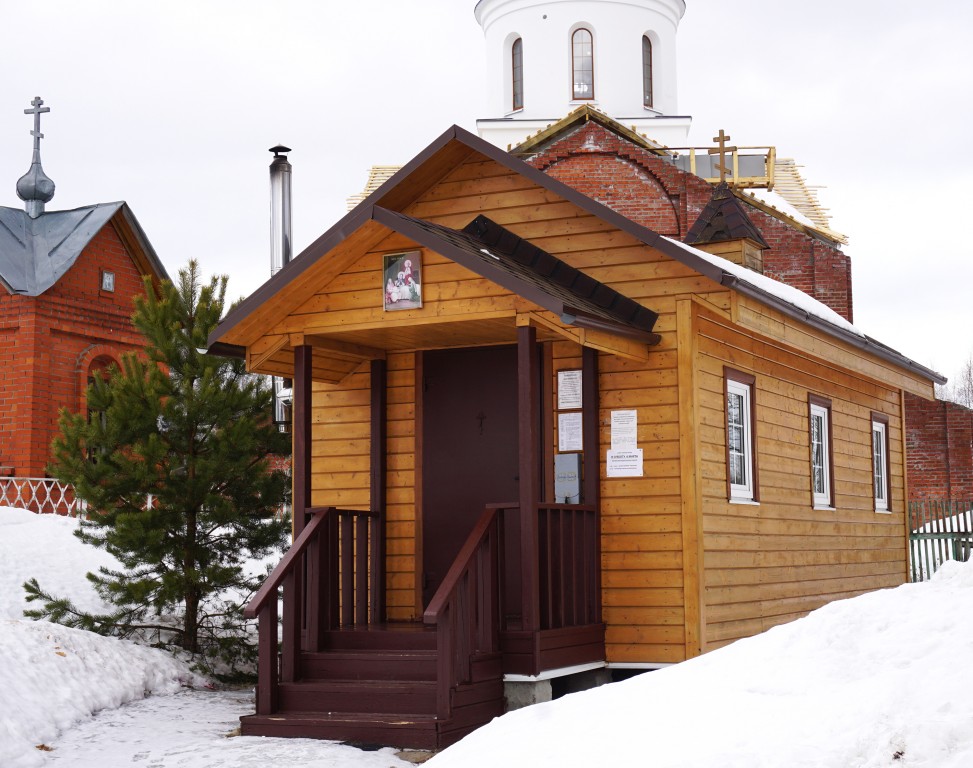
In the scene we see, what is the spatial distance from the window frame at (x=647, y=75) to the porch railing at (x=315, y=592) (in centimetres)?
3190

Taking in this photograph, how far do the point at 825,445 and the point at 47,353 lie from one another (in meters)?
15.4

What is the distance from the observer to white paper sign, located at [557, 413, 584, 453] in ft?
36.4

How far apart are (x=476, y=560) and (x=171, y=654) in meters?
4.24

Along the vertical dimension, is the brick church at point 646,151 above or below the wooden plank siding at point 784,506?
above

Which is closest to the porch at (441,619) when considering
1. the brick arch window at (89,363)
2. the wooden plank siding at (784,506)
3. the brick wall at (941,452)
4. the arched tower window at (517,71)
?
the wooden plank siding at (784,506)

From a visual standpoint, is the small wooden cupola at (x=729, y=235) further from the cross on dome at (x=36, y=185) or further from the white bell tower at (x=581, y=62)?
the white bell tower at (x=581, y=62)

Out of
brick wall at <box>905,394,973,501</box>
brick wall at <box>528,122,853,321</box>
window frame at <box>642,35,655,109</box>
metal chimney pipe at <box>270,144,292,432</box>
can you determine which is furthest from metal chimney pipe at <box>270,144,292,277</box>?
window frame at <box>642,35,655,109</box>

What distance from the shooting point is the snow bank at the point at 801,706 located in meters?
5.43

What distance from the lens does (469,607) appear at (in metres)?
9.47

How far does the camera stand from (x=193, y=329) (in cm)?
1287

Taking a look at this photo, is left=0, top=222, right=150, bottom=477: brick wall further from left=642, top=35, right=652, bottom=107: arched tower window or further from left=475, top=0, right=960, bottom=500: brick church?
left=642, top=35, right=652, bottom=107: arched tower window

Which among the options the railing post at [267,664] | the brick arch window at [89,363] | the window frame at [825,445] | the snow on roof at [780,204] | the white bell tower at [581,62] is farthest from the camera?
the white bell tower at [581,62]

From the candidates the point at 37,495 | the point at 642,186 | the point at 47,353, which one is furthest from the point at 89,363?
the point at 642,186

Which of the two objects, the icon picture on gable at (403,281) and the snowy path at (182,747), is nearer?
the snowy path at (182,747)
